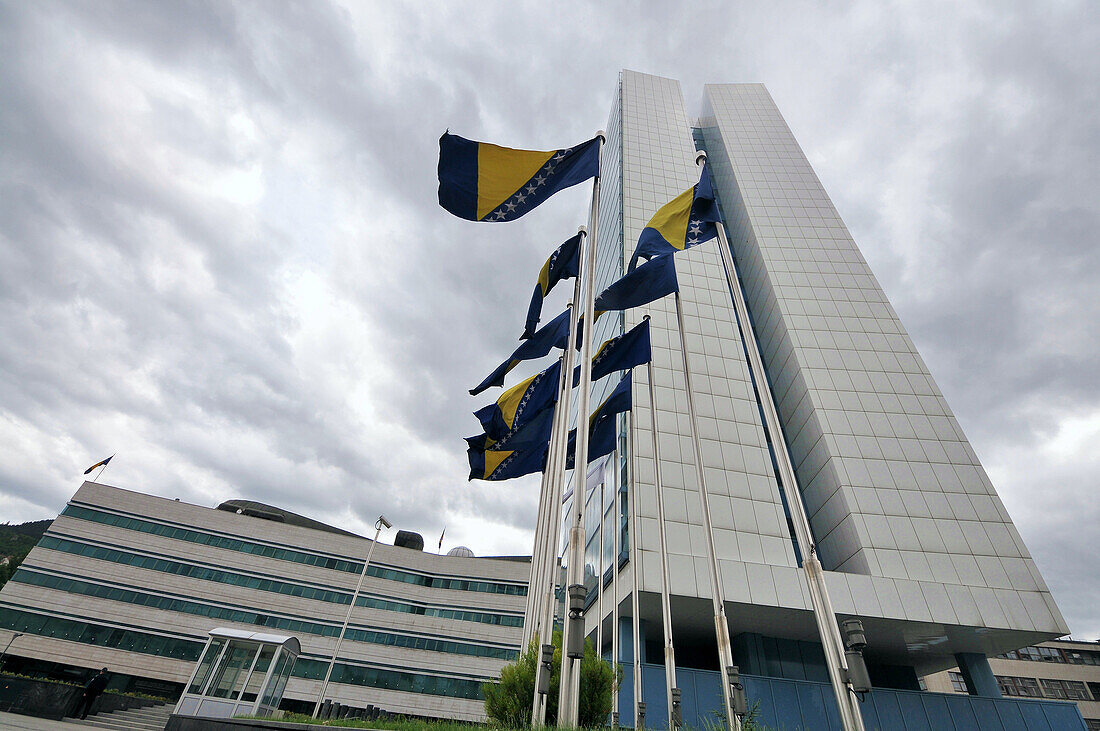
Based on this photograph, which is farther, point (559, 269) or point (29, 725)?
point (29, 725)

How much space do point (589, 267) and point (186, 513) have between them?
175 feet

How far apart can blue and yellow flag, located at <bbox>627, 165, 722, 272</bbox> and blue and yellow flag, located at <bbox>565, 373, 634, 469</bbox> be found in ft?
17.9

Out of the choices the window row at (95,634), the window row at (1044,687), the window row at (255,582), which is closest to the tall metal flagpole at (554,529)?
the window row at (255,582)

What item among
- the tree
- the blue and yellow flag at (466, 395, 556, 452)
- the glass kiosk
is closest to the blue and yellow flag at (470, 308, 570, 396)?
the blue and yellow flag at (466, 395, 556, 452)

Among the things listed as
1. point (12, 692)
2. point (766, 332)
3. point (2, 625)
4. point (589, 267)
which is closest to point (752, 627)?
point (589, 267)

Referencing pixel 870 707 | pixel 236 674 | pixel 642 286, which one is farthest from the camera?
pixel 236 674

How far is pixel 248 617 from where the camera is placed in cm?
4638

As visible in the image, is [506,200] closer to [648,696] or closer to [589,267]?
[589,267]

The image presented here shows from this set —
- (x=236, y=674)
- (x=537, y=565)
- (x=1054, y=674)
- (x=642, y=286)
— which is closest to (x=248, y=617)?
(x=236, y=674)

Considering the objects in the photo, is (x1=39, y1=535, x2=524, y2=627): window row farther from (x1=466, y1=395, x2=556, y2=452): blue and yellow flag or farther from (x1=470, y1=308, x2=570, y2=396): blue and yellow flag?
(x1=470, y1=308, x2=570, y2=396): blue and yellow flag

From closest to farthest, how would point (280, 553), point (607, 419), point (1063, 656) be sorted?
point (607, 419)
point (280, 553)
point (1063, 656)

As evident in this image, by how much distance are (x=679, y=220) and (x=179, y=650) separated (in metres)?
54.0

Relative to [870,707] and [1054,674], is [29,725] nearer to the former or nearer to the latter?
[870,707]

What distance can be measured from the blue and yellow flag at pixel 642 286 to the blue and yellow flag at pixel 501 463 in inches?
275
